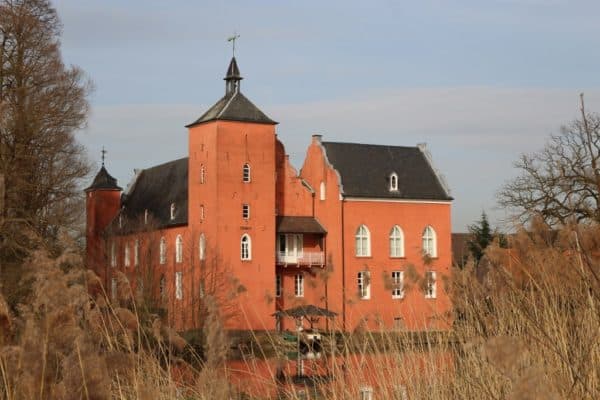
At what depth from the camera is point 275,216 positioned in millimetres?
43625

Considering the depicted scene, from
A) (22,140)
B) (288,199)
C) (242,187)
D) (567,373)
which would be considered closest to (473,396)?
(567,373)

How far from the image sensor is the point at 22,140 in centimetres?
2742

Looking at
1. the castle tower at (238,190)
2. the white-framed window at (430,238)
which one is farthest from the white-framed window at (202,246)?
the white-framed window at (430,238)

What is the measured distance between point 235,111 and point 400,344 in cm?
3717

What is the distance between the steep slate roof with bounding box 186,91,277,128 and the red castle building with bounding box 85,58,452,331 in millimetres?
55

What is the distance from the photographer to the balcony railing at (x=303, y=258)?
4393cm

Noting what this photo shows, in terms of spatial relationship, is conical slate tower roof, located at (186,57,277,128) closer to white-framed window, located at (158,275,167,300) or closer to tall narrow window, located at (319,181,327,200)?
tall narrow window, located at (319,181,327,200)

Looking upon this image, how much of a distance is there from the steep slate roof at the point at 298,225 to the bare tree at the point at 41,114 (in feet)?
50.4

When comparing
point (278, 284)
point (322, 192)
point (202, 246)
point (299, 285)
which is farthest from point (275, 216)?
point (202, 246)

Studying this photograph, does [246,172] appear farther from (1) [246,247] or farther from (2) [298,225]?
(2) [298,225]

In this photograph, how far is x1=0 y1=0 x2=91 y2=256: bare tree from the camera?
27203 mm

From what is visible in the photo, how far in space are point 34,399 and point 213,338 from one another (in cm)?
72

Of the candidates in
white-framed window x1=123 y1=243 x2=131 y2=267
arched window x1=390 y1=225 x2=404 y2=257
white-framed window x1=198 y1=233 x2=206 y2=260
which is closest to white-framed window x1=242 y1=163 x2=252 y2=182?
white-framed window x1=198 y1=233 x2=206 y2=260

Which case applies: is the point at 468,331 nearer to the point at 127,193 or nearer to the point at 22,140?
the point at 22,140
